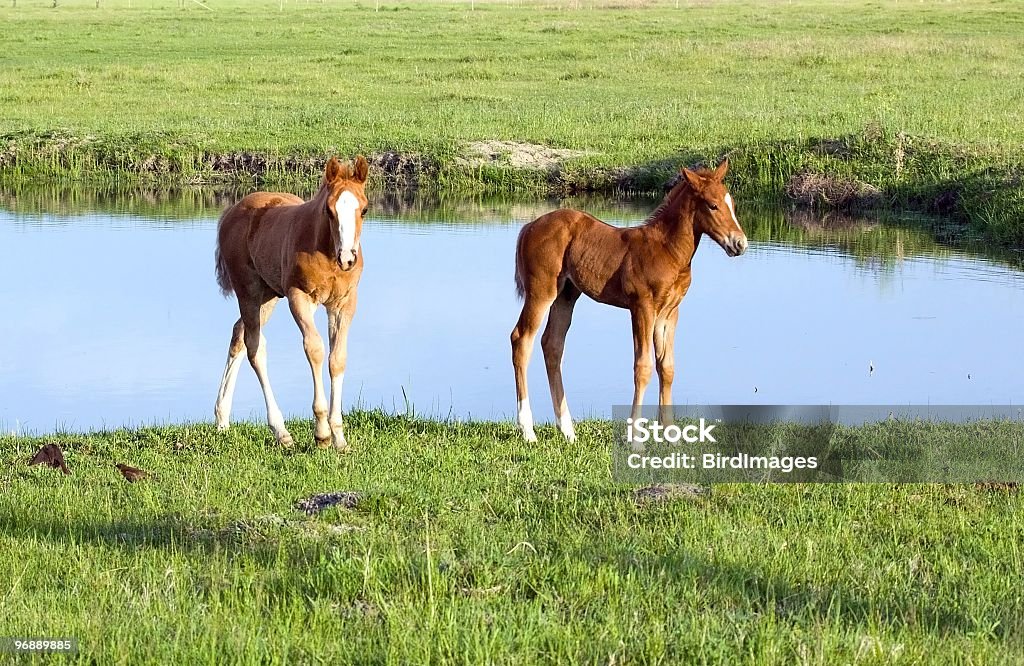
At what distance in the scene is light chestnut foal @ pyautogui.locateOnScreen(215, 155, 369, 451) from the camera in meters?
9.12

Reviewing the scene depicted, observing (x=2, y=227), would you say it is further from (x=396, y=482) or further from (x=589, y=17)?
(x=589, y=17)

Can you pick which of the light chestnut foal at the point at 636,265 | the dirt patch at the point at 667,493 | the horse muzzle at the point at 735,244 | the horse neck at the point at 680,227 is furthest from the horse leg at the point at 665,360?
the dirt patch at the point at 667,493

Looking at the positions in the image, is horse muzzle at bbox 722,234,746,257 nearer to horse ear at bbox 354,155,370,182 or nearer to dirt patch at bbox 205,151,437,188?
horse ear at bbox 354,155,370,182

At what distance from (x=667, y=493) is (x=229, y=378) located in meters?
4.39

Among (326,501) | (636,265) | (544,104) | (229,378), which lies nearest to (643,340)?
(636,265)

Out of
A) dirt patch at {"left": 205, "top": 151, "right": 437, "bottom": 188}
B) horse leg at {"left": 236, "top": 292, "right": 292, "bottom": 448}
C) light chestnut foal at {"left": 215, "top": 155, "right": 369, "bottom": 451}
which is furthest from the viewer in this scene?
dirt patch at {"left": 205, "top": 151, "right": 437, "bottom": 188}

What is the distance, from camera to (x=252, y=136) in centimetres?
2766

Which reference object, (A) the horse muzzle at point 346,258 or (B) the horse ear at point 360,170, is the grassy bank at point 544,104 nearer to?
(B) the horse ear at point 360,170

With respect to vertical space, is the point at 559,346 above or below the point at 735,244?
below

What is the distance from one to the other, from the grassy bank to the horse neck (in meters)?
11.9

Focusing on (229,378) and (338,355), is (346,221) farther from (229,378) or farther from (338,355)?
(229,378)

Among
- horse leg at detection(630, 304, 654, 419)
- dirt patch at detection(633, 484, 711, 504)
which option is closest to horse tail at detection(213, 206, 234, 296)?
horse leg at detection(630, 304, 654, 419)

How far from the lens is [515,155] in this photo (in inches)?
1028

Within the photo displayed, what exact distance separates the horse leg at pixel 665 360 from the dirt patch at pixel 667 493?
5.61 ft
